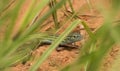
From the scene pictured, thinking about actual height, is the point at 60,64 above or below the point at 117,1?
below

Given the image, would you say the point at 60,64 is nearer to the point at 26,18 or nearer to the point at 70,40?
the point at 70,40

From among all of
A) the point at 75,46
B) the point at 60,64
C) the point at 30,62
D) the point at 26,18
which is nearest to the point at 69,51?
the point at 75,46

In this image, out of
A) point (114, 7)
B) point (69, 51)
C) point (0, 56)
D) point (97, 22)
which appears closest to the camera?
point (114, 7)

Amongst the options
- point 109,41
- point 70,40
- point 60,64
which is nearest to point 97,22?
point 70,40

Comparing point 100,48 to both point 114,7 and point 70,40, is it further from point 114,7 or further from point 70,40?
point 70,40

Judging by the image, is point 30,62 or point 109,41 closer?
point 109,41

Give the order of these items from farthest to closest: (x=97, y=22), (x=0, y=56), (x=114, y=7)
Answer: (x=97, y=22) → (x=0, y=56) → (x=114, y=7)

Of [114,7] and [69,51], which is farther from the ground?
[114,7]

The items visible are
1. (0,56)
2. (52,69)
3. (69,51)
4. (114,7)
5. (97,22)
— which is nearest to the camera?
(114,7)

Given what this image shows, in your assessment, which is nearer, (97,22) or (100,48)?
(100,48)
